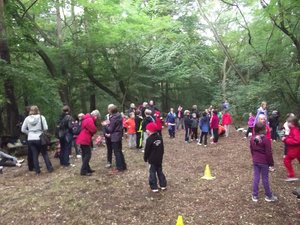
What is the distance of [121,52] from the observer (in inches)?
765

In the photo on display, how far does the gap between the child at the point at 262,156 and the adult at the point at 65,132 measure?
536cm

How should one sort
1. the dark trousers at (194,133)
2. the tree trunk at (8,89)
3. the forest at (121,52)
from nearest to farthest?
the tree trunk at (8,89) < the forest at (121,52) < the dark trousers at (194,133)

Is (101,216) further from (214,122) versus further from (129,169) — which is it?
(214,122)

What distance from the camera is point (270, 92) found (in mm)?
19422

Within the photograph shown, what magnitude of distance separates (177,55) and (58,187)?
17.7 metres

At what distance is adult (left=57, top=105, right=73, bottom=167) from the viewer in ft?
30.1

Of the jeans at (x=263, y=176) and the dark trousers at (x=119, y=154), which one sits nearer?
the jeans at (x=263, y=176)

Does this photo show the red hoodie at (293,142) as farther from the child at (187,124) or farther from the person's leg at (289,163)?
the child at (187,124)

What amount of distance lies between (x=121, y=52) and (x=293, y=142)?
13.8 meters

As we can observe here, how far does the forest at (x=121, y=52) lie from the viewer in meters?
13.6

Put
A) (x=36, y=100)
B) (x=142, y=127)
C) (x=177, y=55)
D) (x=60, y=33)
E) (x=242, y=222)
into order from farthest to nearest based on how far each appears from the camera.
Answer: (x=177, y=55) < (x=60, y=33) < (x=36, y=100) < (x=142, y=127) < (x=242, y=222)

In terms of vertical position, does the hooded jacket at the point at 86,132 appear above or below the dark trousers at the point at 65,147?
above

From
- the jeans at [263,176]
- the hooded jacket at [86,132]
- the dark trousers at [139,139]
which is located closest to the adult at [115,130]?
the hooded jacket at [86,132]

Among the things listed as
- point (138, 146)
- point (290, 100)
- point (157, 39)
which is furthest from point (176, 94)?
point (138, 146)
